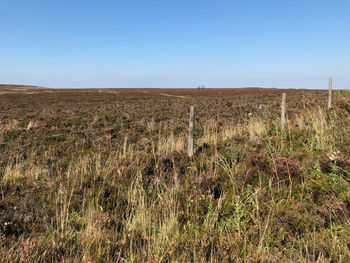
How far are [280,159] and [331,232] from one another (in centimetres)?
226

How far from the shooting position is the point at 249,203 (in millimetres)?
3391

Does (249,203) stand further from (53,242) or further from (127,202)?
(53,242)

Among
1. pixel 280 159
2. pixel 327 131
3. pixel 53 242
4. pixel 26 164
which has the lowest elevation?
pixel 26 164

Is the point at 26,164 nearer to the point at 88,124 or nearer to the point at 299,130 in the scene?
the point at 88,124

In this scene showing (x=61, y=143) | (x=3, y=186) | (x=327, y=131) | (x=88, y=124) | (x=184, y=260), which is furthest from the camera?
(x=88, y=124)

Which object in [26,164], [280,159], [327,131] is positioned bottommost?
[26,164]

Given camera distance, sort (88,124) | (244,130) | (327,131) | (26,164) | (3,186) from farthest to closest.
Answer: (88,124) < (244,130) < (26,164) < (327,131) < (3,186)

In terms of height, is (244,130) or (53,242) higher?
(244,130)

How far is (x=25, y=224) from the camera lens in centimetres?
312

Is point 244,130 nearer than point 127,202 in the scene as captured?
No

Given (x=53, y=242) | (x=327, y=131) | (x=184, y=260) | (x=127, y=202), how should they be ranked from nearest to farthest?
(x=184, y=260), (x=53, y=242), (x=127, y=202), (x=327, y=131)

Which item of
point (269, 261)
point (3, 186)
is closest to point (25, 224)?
point (3, 186)

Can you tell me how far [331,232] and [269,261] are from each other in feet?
3.41

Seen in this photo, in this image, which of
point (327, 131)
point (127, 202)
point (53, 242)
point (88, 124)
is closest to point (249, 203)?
point (127, 202)
